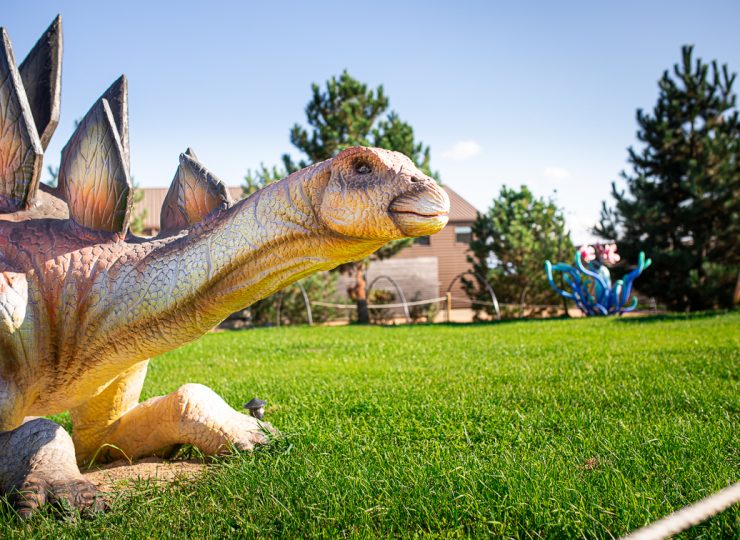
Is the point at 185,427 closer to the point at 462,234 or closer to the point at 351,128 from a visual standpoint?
the point at 351,128

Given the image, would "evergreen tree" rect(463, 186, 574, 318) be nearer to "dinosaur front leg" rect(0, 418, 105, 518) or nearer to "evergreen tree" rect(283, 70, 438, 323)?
"evergreen tree" rect(283, 70, 438, 323)

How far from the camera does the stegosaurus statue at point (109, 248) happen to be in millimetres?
1589

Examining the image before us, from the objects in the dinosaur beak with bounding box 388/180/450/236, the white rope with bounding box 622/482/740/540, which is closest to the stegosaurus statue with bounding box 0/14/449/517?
the dinosaur beak with bounding box 388/180/450/236

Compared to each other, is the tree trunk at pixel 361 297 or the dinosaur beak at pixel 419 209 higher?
the dinosaur beak at pixel 419 209

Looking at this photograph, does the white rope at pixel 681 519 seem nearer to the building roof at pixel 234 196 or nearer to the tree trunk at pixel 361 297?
the tree trunk at pixel 361 297

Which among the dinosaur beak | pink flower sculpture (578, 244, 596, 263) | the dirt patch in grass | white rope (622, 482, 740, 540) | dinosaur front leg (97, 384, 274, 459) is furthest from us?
pink flower sculpture (578, 244, 596, 263)

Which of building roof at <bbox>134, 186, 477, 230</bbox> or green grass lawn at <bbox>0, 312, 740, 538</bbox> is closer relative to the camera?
green grass lawn at <bbox>0, 312, 740, 538</bbox>

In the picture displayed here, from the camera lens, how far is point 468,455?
97.5 inches

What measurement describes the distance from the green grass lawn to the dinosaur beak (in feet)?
2.83

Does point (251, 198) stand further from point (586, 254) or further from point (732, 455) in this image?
point (586, 254)

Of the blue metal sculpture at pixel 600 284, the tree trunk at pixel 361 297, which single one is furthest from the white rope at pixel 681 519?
the tree trunk at pixel 361 297

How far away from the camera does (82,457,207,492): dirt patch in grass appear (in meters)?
2.33

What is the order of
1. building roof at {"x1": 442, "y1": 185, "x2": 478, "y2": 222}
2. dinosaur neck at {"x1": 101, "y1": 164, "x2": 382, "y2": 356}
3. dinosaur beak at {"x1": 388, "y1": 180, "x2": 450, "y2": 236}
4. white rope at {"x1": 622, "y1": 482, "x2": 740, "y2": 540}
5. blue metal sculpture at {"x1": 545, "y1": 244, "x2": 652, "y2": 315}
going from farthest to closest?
building roof at {"x1": 442, "y1": 185, "x2": 478, "y2": 222} < blue metal sculpture at {"x1": 545, "y1": 244, "x2": 652, "y2": 315} < dinosaur neck at {"x1": 101, "y1": 164, "x2": 382, "y2": 356} < dinosaur beak at {"x1": 388, "y1": 180, "x2": 450, "y2": 236} < white rope at {"x1": 622, "y1": 482, "x2": 740, "y2": 540}

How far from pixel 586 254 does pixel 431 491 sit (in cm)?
1306
